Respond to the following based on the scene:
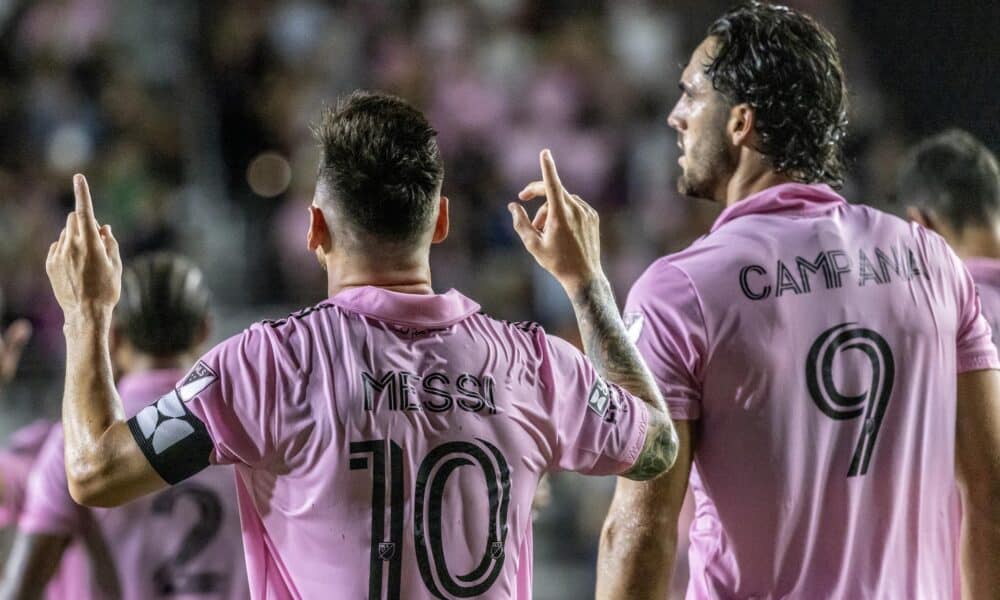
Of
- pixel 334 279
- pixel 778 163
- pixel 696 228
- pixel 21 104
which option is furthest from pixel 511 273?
pixel 334 279

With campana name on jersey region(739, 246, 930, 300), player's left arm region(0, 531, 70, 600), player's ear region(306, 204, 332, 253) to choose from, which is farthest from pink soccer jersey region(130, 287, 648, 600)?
player's left arm region(0, 531, 70, 600)

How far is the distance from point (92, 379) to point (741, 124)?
1.67 m

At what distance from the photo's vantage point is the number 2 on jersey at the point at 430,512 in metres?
2.39

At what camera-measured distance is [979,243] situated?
3885mm

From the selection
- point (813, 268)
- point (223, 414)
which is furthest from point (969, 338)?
point (223, 414)

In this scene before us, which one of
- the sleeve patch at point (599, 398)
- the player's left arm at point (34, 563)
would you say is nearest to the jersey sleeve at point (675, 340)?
the sleeve patch at point (599, 398)

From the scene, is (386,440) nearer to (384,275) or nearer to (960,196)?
(384,275)

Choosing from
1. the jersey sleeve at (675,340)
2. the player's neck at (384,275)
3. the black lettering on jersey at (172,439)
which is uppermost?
the player's neck at (384,275)

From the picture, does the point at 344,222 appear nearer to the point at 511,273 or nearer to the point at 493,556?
the point at 493,556

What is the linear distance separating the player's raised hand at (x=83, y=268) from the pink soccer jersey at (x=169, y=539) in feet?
4.32

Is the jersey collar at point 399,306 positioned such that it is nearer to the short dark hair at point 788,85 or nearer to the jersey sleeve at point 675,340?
the jersey sleeve at point 675,340

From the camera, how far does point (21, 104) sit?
9.44 m

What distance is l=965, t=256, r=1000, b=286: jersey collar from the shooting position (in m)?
3.73

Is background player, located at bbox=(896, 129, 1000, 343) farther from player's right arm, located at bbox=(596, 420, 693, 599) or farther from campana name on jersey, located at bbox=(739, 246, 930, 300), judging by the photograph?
player's right arm, located at bbox=(596, 420, 693, 599)
